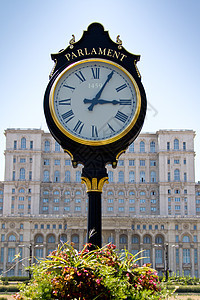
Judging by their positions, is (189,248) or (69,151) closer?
(69,151)

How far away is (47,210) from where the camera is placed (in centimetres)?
9875

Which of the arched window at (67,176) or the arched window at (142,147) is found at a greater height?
the arched window at (142,147)

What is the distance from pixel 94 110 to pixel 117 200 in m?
92.2

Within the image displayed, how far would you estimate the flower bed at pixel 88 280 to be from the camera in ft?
17.8

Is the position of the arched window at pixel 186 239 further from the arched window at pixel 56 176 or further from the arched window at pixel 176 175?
the arched window at pixel 56 176

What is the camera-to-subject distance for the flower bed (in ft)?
17.8

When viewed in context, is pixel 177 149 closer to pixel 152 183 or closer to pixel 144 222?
pixel 152 183

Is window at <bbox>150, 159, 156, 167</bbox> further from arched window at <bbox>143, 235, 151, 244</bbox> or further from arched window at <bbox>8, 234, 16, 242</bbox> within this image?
arched window at <bbox>8, 234, 16, 242</bbox>

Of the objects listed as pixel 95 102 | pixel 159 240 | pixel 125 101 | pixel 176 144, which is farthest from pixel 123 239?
pixel 125 101

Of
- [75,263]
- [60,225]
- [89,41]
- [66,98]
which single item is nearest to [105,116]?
[66,98]

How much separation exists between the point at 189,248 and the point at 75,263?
8895 cm

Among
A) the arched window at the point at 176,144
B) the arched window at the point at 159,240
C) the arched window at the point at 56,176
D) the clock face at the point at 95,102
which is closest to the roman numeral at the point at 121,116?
the clock face at the point at 95,102

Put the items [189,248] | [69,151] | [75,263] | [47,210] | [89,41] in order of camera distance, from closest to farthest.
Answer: [75,263] → [69,151] → [89,41] → [189,248] → [47,210]

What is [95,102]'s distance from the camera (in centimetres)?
941
